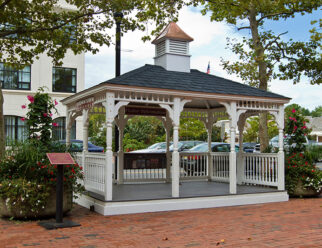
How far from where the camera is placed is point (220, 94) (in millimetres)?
10539

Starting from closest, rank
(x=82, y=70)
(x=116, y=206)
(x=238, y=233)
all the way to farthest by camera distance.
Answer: (x=238, y=233) → (x=116, y=206) → (x=82, y=70)

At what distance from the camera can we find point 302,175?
12.0 meters

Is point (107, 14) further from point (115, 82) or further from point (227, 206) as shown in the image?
point (227, 206)

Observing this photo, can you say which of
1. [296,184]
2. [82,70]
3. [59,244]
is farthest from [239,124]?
[82,70]

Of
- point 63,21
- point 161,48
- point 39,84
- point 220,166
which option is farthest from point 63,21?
point 39,84

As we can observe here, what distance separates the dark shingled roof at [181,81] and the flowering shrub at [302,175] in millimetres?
2227

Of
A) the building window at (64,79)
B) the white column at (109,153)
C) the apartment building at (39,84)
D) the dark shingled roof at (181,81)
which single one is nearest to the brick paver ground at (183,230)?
the white column at (109,153)

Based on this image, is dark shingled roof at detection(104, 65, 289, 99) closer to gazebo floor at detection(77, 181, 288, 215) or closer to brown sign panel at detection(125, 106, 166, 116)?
brown sign panel at detection(125, 106, 166, 116)

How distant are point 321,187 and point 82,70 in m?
21.5

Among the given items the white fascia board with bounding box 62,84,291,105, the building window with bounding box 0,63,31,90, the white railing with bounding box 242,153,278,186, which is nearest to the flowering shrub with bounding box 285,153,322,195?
the white railing with bounding box 242,153,278,186

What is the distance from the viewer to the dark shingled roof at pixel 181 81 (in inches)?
385

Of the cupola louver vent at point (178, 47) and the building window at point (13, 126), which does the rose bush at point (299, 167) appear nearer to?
the cupola louver vent at point (178, 47)

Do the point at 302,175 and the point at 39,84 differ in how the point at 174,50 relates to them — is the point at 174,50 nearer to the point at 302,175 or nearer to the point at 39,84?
the point at 302,175

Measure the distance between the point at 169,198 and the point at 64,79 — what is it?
2140 cm
